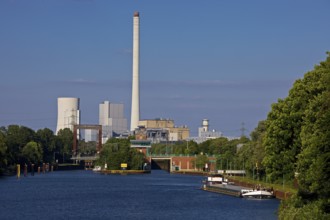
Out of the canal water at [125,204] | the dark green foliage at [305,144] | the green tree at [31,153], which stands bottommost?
the canal water at [125,204]

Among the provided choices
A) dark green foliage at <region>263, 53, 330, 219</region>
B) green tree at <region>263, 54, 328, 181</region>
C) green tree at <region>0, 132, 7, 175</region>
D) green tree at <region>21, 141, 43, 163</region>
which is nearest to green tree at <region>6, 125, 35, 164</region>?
green tree at <region>21, 141, 43, 163</region>

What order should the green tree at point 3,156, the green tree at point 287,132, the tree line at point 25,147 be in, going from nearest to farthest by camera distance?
the green tree at point 287,132 < the green tree at point 3,156 < the tree line at point 25,147

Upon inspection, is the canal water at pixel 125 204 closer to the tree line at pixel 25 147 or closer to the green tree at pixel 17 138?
the tree line at pixel 25 147

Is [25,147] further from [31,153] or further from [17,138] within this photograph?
[17,138]

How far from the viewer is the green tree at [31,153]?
153m

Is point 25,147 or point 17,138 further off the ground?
point 17,138

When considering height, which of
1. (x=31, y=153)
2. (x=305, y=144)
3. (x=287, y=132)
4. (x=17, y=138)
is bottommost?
(x=305, y=144)

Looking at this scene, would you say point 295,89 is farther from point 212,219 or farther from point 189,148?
point 189,148

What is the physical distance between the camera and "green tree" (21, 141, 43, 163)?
502 feet

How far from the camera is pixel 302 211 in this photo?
45.8 metres

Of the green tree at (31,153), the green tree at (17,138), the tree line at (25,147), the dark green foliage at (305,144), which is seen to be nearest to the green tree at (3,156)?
the tree line at (25,147)

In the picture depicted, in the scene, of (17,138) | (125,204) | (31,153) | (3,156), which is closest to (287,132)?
(125,204)

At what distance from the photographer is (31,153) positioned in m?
154

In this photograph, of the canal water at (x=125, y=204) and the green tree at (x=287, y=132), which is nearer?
the canal water at (x=125, y=204)
